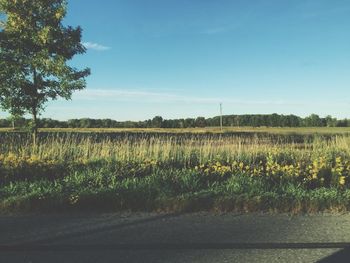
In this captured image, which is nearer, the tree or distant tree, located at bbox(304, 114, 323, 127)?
the tree

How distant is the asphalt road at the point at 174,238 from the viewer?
4.62 m

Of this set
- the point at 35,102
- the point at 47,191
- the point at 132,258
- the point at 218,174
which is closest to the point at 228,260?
the point at 132,258

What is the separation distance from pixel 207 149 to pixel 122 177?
4.68 metres

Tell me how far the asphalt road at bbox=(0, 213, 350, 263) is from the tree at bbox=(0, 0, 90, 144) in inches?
441

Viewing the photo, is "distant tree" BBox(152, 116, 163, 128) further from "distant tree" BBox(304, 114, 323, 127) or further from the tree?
the tree

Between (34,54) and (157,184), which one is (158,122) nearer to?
(34,54)

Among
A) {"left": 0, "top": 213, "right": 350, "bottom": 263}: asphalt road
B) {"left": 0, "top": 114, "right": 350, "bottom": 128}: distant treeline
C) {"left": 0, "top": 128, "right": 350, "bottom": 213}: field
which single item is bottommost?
{"left": 0, "top": 213, "right": 350, "bottom": 263}: asphalt road

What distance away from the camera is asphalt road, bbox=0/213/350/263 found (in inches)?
182

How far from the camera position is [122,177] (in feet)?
31.0

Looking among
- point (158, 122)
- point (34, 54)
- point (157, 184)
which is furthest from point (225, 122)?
point (157, 184)

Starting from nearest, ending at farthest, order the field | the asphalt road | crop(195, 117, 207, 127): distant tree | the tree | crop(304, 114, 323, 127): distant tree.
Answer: the asphalt road < the field < the tree < crop(304, 114, 323, 127): distant tree < crop(195, 117, 207, 127): distant tree

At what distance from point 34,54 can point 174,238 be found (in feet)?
43.7

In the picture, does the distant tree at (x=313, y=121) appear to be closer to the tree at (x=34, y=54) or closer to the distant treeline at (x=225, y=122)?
the distant treeline at (x=225, y=122)

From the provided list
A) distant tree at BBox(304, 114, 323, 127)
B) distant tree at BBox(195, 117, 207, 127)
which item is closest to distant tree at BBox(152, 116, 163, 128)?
distant tree at BBox(195, 117, 207, 127)
